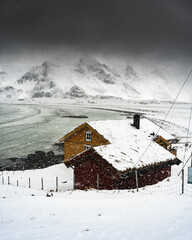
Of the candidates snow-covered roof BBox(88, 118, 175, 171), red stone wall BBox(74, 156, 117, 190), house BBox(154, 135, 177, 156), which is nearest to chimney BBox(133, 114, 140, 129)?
snow-covered roof BBox(88, 118, 175, 171)

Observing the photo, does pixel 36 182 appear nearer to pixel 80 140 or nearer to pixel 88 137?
pixel 80 140

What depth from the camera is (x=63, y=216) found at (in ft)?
25.5

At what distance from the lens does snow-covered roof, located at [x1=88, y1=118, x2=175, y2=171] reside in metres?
15.6

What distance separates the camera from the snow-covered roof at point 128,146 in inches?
616

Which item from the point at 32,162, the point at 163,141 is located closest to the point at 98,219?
the point at 163,141

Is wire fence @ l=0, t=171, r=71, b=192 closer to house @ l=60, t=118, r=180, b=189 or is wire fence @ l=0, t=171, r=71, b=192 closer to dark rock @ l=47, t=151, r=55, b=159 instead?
house @ l=60, t=118, r=180, b=189

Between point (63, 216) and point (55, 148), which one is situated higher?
point (63, 216)

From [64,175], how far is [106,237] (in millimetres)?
17765

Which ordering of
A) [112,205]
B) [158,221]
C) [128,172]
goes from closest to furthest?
[158,221]
[112,205]
[128,172]

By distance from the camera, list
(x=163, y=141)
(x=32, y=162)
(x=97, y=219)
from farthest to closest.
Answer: (x=32, y=162)
(x=163, y=141)
(x=97, y=219)

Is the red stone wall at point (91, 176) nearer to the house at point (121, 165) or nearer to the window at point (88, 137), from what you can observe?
the house at point (121, 165)

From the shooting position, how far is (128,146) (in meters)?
18.3

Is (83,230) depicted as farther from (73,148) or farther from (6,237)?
(73,148)

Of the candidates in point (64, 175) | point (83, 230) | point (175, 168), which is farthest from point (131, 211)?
point (175, 168)
